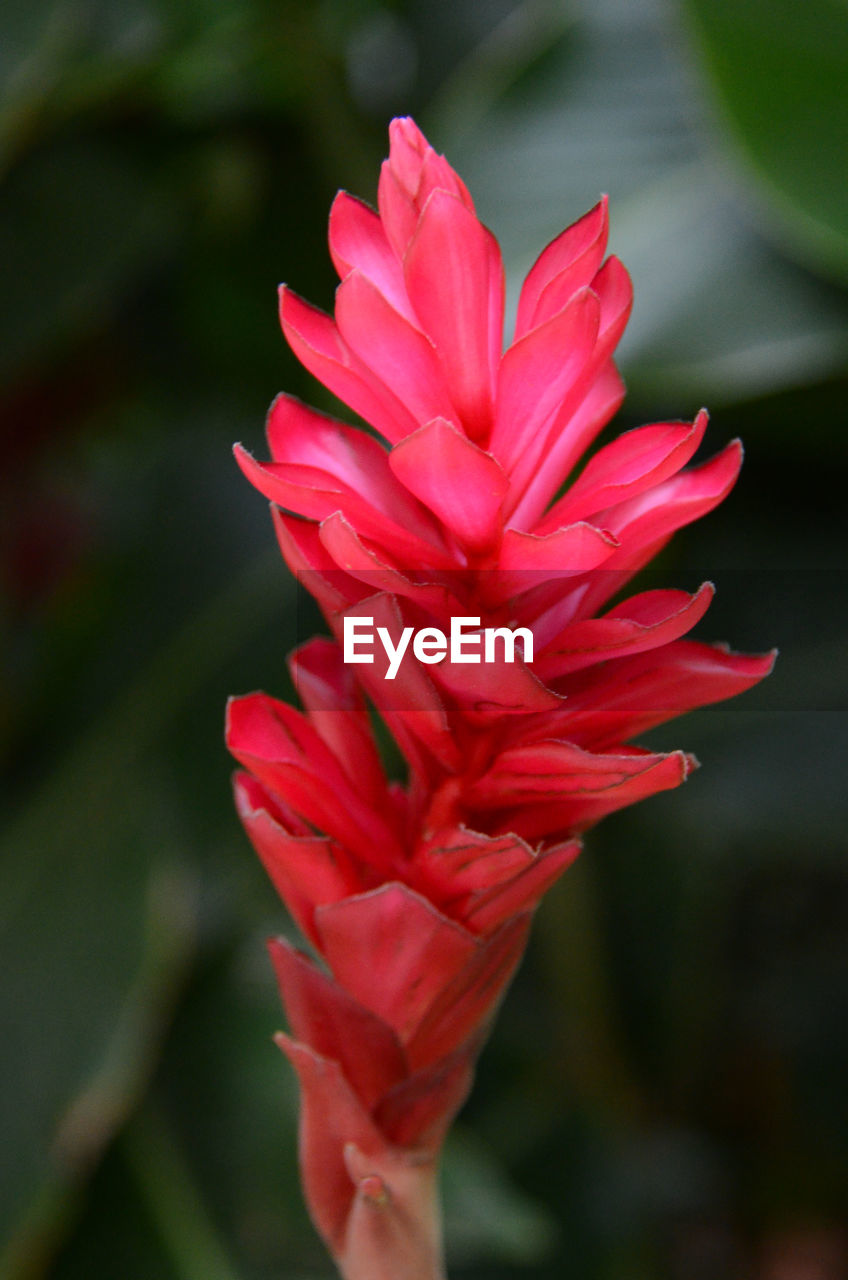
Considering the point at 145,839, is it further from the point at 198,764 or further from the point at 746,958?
the point at 746,958

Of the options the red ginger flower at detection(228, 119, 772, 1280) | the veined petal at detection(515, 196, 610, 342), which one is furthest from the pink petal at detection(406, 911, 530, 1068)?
the veined petal at detection(515, 196, 610, 342)

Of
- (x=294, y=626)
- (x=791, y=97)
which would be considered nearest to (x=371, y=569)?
(x=791, y=97)

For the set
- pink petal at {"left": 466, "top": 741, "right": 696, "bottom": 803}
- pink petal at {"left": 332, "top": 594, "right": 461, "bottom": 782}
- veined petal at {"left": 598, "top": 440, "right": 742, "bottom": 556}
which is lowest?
pink petal at {"left": 466, "top": 741, "right": 696, "bottom": 803}

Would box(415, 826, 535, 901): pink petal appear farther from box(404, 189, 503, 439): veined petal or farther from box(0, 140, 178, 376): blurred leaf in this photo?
box(0, 140, 178, 376): blurred leaf

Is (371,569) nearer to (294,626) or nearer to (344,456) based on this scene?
(344,456)

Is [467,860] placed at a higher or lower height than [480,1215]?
higher

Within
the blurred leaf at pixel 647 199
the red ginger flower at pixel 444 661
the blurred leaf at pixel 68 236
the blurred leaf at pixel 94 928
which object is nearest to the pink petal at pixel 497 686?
the red ginger flower at pixel 444 661

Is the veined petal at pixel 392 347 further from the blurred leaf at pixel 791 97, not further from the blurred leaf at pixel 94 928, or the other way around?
the blurred leaf at pixel 94 928
